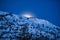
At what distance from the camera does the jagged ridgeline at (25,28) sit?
1.62 metres

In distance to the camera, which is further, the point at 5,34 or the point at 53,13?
the point at 53,13

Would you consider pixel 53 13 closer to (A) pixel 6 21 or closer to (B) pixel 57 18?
(B) pixel 57 18

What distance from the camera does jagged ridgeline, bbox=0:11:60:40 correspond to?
5.31ft

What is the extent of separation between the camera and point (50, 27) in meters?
1.76

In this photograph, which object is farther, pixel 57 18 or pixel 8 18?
pixel 57 18

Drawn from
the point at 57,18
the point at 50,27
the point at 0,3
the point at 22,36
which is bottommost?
the point at 22,36

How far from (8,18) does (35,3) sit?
1.38 feet

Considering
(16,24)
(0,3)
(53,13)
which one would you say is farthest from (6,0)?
(53,13)

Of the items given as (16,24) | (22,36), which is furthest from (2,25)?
(22,36)

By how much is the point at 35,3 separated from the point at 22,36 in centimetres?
49

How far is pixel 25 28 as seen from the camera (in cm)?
167

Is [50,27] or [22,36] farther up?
[50,27]

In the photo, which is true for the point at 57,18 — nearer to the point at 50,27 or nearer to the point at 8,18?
the point at 50,27

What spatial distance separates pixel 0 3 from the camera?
5.44 ft
